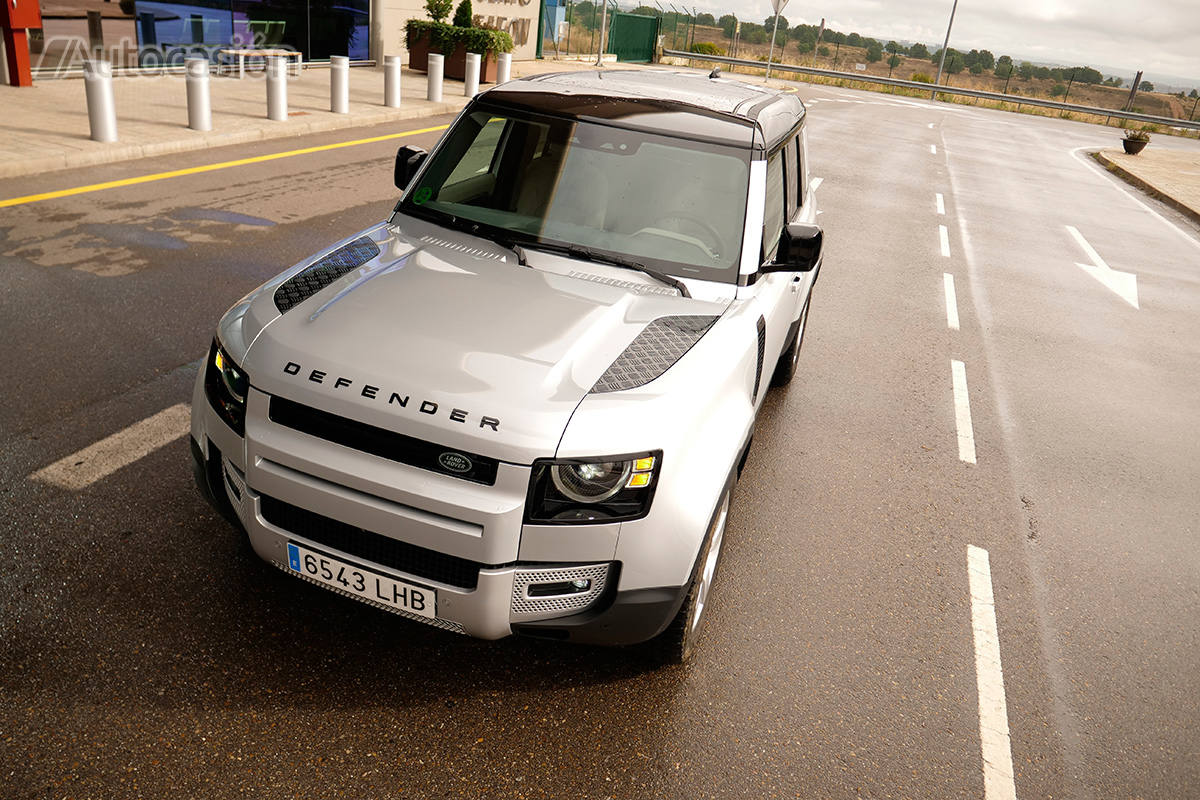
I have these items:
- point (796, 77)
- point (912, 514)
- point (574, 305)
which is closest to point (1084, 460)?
point (912, 514)

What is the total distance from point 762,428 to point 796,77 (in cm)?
4769

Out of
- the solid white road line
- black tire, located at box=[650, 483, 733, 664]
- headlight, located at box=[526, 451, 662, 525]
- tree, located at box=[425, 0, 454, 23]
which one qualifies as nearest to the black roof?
black tire, located at box=[650, 483, 733, 664]

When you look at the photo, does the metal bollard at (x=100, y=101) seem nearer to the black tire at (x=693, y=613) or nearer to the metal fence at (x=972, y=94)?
A: the black tire at (x=693, y=613)

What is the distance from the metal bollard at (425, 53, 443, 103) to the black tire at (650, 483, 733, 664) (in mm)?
17034

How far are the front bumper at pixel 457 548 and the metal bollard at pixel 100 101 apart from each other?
9672mm

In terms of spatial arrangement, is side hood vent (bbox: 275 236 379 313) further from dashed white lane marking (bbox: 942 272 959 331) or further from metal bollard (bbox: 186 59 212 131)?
metal bollard (bbox: 186 59 212 131)

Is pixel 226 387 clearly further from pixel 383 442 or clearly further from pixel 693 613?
pixel 693 613

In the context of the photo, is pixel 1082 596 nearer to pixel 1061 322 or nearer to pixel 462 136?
pixel 462 136

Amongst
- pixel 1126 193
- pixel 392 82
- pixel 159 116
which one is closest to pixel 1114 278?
pixel 1126 193

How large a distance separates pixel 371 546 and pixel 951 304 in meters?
7.75

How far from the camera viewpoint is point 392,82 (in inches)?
667

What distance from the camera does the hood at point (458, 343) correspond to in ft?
9.04

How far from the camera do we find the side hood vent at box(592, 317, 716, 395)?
3012 mm

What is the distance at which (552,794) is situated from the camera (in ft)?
9.35
